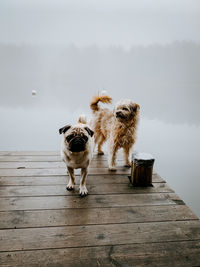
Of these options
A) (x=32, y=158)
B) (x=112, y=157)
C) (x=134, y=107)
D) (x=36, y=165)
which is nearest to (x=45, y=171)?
(x=36, y=165)

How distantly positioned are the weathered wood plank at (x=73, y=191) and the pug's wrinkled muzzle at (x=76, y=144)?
0.60 metres

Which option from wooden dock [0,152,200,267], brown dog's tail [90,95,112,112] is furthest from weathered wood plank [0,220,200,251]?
brown dog's tail [90,95,112,112]

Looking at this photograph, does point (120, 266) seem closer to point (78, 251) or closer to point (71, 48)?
point (78, 251)

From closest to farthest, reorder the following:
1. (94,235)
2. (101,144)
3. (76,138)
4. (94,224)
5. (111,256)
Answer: (111,256), (94,235), (94,224), (76,138), (101,144)

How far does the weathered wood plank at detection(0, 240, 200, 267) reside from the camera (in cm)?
104

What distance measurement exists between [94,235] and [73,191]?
25.2 inches

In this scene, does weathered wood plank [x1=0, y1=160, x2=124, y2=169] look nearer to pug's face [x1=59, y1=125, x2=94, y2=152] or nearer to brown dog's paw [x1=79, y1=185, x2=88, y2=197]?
brown dog's paw [x1=79, y1=185, x2=88, y2=197]

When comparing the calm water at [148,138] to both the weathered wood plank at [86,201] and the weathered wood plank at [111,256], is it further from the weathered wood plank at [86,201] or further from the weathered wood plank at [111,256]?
the weathered wood plank at [111,256]

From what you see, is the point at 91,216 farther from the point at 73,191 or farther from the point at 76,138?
the point at 76,138

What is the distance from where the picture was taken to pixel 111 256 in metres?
1.09

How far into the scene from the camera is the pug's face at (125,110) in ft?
6.98

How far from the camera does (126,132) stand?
7.56 feet

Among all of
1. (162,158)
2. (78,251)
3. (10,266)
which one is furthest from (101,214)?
(162,158)

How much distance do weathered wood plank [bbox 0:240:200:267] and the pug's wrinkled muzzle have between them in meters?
0.74
